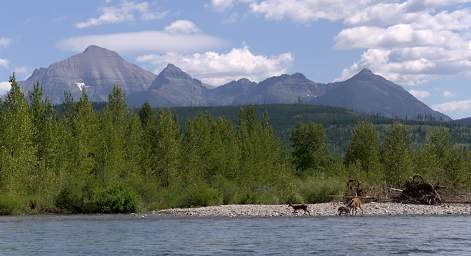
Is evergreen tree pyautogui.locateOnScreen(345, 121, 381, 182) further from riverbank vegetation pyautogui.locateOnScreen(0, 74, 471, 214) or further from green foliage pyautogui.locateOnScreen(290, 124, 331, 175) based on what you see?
green foliage pyautogui.locateOnScreen(290, 124, 331, 175)

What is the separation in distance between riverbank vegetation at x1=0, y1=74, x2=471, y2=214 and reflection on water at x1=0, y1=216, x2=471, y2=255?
1209cm

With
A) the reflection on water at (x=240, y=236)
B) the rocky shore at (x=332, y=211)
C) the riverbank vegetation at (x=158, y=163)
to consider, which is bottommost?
the rocky shore at (x=332, y=211)

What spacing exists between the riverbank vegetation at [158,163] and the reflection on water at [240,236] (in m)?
12.1

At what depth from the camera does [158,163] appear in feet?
268

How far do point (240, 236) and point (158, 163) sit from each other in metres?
45.1

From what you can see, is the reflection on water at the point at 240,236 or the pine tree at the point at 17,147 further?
the pine tree at the point at 17,147

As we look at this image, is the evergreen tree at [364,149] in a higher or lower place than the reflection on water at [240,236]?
higher

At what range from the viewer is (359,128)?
313 ft

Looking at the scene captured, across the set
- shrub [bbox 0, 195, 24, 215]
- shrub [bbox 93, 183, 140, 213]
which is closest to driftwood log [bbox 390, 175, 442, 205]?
shrub [bbox 93, 183, 140, 213]

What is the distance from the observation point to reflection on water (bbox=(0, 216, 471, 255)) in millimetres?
30719

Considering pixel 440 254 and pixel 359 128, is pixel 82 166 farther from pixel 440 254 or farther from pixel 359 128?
pixel 440 254

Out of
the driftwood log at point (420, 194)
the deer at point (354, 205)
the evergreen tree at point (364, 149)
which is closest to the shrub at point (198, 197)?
the deer at point (354, 205)

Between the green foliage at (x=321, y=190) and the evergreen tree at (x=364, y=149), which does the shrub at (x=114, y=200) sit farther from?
the evergreen tree at (x=364, y=149)

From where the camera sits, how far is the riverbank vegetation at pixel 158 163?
63625 mm
